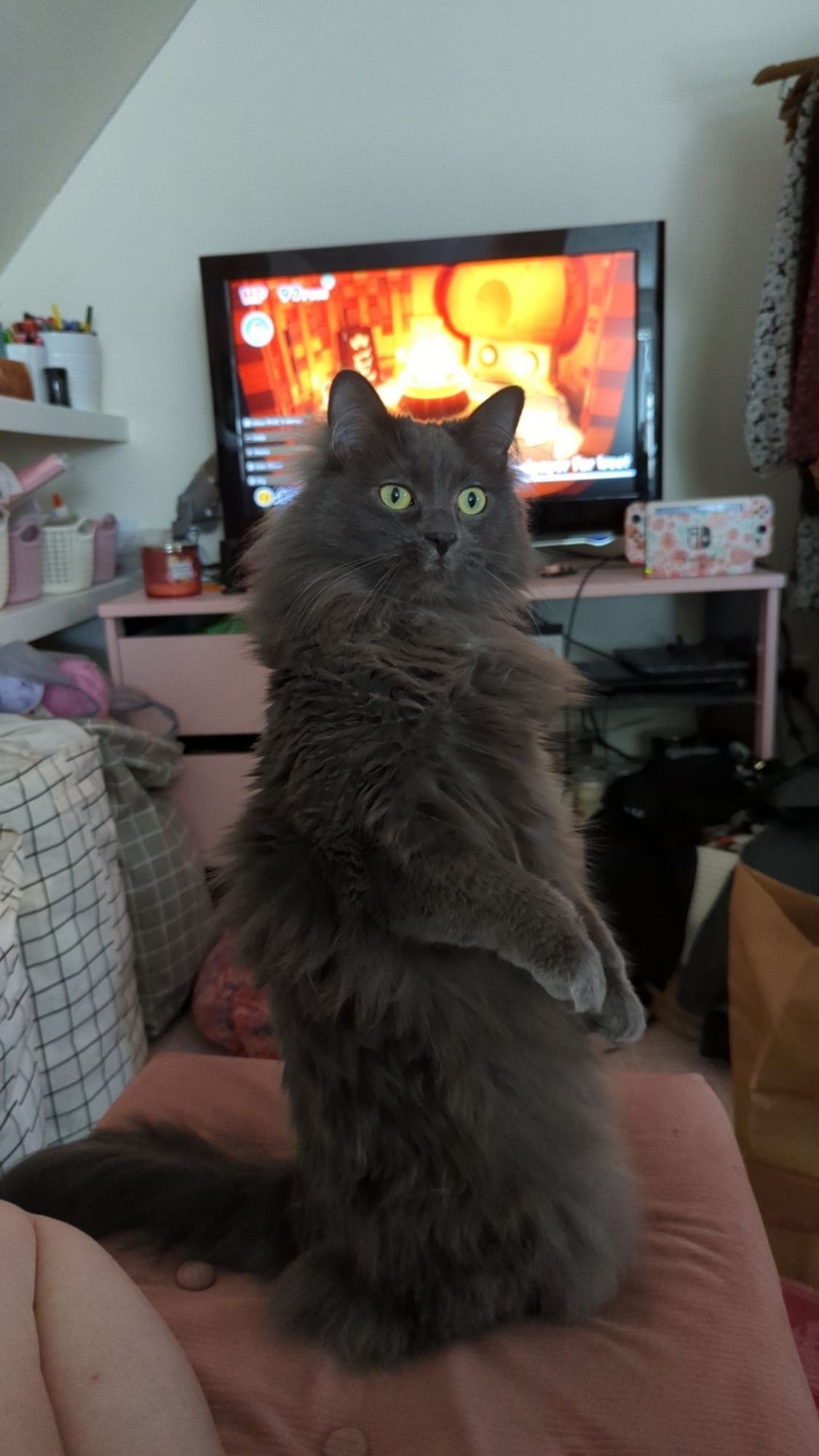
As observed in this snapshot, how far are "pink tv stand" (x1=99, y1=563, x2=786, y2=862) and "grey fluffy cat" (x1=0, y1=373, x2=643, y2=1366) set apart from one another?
127 centimetres

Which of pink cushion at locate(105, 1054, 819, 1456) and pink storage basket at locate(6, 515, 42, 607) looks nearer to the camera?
pink cushion at locate(105, 1054, 819, 1456)

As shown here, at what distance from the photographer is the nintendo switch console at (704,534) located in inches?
85.0

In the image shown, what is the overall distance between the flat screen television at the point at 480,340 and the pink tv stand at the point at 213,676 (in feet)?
0.94

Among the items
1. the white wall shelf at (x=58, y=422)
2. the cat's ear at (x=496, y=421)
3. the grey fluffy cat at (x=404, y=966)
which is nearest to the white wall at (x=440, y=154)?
the white wall shelf at (x=58, y=422)

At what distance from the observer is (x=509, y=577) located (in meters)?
1.00

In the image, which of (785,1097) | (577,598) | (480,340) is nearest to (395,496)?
(785,1097)

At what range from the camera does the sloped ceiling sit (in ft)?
6.39

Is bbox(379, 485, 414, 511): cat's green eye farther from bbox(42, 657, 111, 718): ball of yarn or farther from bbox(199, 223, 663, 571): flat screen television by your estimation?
bbox(199, 223, 663, 571): flat screen television

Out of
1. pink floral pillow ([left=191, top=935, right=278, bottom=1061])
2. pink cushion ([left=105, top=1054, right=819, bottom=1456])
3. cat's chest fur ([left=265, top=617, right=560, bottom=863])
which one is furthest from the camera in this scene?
pink floral pillow ([left=191, top=935, right=278, bottom=1061])

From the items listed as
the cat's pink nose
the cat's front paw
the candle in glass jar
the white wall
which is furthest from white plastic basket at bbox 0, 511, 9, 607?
→ the cat's front paw

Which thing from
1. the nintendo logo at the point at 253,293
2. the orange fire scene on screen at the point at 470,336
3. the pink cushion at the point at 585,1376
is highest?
the nintendo logo at the point at 253,293

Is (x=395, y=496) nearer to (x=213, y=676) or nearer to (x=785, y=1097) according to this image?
(x=785, y=1097)

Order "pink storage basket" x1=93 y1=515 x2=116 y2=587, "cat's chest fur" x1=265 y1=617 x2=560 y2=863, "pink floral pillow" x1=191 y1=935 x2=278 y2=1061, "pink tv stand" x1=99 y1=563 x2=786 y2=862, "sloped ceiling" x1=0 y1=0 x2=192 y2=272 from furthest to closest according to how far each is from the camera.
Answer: "pink storage basket" x1=93 y1=515 x2=116 y2=587 → "pink tv stand" x1=99 y1=563 x2=786 y2=862 → "sloped ceiling" x1=0 y1=0 x2=192 y2=272 → "pink floral pillow" x1=191 y1=935 x2=278 y2=1061 → "cat's chest fur" x1=265 y1=617 x2=560 y2=863

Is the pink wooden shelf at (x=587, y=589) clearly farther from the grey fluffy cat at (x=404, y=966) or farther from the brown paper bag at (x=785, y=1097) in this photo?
the grey fluffy cat at (x=404, y=966)
